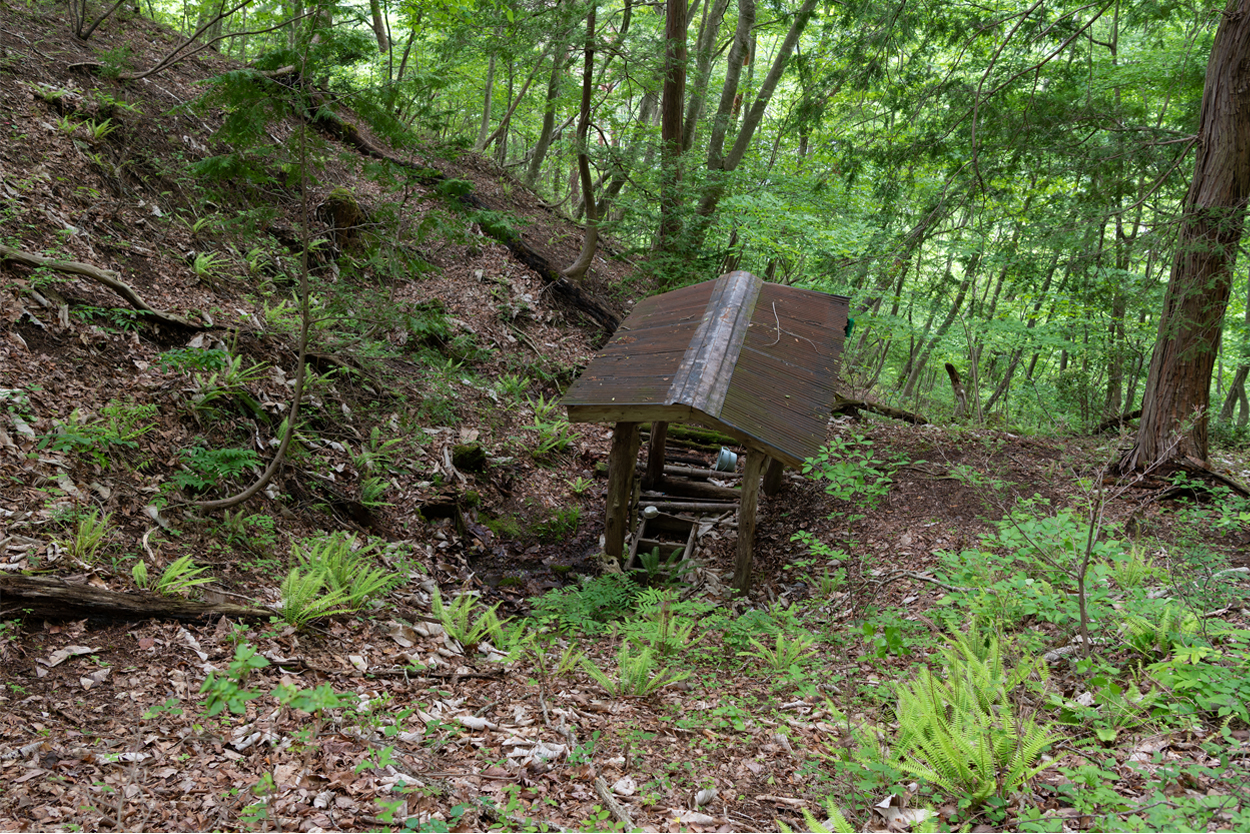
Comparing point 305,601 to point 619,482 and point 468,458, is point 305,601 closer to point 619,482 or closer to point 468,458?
point 619,482

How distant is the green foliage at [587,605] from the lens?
510 centimetres

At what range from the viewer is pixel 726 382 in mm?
5426

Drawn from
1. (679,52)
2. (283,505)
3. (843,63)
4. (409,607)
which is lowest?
(409,607)

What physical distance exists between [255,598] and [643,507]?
431cm

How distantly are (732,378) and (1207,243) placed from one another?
4607 mm

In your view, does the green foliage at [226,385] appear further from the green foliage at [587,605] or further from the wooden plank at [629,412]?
the green foliage at [587,605]

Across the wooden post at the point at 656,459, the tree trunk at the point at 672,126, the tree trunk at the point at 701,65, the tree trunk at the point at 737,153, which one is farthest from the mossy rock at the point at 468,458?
the tree trunk at the point at 701,65

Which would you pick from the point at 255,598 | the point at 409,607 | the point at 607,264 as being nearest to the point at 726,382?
the point at 409,607

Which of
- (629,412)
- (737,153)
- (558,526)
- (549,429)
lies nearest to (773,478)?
(558,526)

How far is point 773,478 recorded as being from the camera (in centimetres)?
764

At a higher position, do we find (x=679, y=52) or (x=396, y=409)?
(x=679, y=52)

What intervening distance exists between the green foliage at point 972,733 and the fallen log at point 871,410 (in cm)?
682

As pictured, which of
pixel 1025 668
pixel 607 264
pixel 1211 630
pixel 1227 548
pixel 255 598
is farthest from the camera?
pixel 607 264

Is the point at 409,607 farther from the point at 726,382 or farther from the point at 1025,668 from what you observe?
the point at 1025,668
